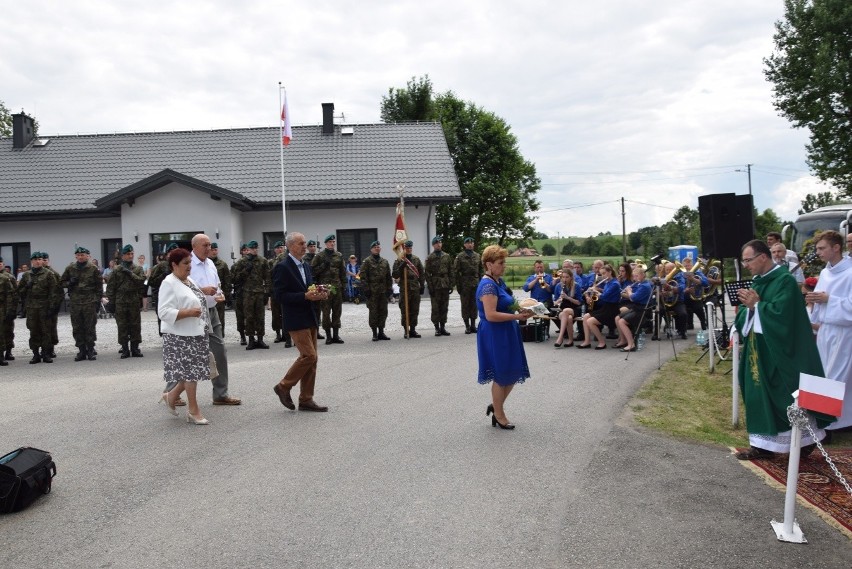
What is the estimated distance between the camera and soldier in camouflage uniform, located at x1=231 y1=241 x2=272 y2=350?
1504 cm

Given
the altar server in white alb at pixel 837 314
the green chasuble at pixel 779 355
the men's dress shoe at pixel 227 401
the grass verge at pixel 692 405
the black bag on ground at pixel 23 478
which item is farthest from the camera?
the men's dress shoe at pixel 227 401

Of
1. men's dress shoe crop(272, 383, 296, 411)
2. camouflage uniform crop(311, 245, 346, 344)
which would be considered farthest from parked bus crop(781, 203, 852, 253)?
men's dress shoe crop(272, 383, 296, 411)

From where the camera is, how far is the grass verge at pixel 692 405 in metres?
7.36

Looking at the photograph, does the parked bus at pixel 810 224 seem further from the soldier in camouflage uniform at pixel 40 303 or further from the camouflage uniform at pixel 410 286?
the soldier in camouflage uniform at pixel 40 303

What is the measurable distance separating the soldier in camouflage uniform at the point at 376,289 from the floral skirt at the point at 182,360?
8046 mm

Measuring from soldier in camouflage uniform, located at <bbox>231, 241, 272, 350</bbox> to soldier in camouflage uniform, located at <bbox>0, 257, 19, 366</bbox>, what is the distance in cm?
434

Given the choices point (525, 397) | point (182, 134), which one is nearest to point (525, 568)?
point (525, 397)

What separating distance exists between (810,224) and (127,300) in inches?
769

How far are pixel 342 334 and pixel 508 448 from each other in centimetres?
1107

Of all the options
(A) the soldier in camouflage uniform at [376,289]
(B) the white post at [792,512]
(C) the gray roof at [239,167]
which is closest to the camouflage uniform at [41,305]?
(A) the soldier in camouflage uniform at [376,289]

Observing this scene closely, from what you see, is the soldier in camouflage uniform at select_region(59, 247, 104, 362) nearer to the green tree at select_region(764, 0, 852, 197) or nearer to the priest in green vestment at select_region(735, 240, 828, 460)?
the priest in green vestment at select_region(735, 240, 828, 460)

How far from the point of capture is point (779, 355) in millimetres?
6098

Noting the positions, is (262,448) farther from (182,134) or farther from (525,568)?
(182,134)

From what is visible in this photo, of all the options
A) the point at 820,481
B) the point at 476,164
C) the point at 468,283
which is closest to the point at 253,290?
the point at 468,283
